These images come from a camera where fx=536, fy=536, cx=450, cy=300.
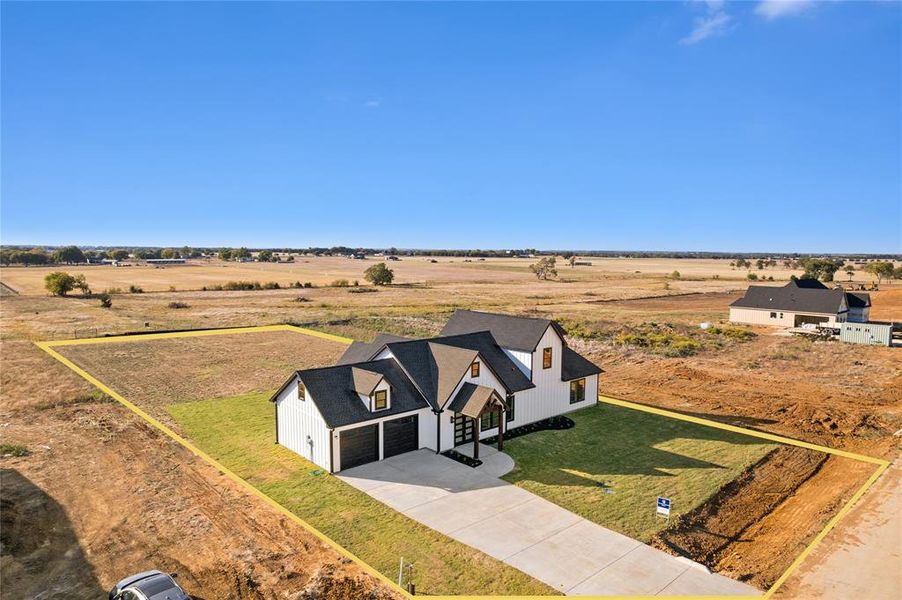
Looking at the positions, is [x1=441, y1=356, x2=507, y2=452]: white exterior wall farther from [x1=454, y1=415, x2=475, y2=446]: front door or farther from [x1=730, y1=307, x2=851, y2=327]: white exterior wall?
[x1=730, y1=307, x2=851, y2=327]: white exterior wall

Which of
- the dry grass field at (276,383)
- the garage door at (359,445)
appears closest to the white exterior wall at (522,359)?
the garage door at (359,445)

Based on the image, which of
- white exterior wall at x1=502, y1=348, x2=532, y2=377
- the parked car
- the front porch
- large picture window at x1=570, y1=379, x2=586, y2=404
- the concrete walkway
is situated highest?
white exterior wall at x1=502, y1=348, x2=532, y2=377

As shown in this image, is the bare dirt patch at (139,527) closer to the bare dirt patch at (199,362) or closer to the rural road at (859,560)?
the bare dirt patch at (199,362)

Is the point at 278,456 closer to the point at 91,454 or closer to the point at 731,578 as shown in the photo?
the point at 91,454

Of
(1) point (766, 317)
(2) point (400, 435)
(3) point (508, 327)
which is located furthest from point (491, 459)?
(1) point (766, 317)

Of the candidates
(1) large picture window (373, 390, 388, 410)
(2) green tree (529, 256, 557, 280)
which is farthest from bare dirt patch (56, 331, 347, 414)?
(2) green tree (529, 256, 557, 280)

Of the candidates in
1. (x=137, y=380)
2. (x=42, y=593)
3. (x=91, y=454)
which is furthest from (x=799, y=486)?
(x=137, y=380)
